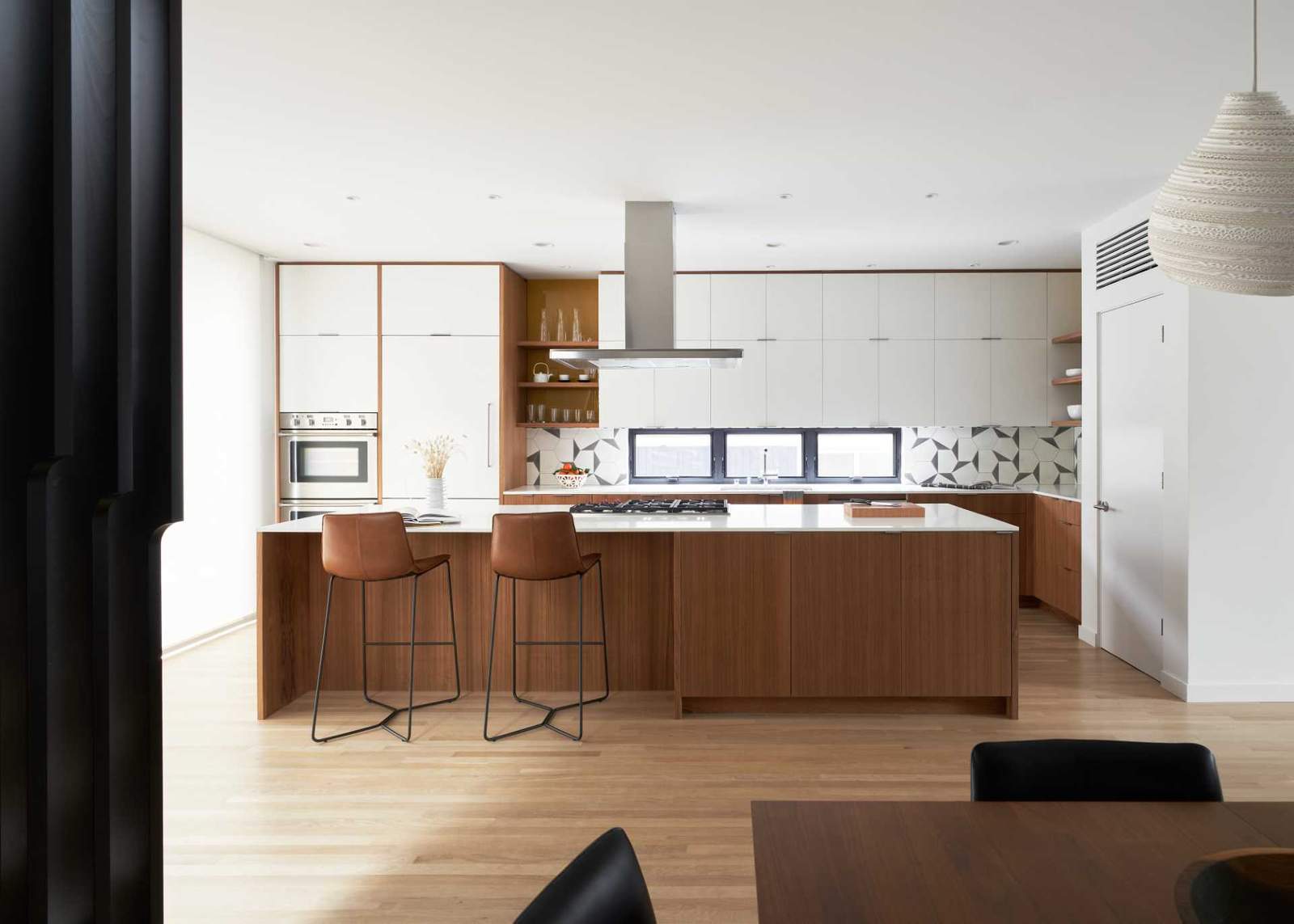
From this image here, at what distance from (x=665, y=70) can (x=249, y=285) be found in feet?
13.1

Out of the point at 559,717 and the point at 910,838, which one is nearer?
the point at 910,838

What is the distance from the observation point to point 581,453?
6.72 meters

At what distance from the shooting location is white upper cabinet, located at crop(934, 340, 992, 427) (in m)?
6.21

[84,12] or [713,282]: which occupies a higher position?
[713,282]

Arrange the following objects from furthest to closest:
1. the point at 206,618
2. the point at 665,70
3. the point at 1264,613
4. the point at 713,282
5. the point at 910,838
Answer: the point at 713,282 → the point at 206,618 → the point at 1264,613 → the point at 665,70 → the point at 910,838

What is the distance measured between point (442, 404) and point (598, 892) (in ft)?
17.3

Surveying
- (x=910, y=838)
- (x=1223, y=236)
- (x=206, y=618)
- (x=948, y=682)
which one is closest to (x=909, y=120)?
(x=1223, y=236)

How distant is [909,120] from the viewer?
3312 mm

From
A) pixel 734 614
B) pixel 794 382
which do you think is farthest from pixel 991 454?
A: pixel 734 614

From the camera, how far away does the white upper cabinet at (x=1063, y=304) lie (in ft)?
20.2

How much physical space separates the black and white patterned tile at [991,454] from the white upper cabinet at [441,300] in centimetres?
350

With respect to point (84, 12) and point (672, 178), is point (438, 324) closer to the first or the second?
point (672, 178)

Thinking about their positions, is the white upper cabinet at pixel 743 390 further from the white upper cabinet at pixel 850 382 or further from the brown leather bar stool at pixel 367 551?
the brown leather bar stool at pixel 367 551

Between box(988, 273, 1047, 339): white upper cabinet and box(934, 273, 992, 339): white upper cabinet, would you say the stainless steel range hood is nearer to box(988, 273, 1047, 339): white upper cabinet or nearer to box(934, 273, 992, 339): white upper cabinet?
box(934, 273, 992, 339): white upper cabinet
